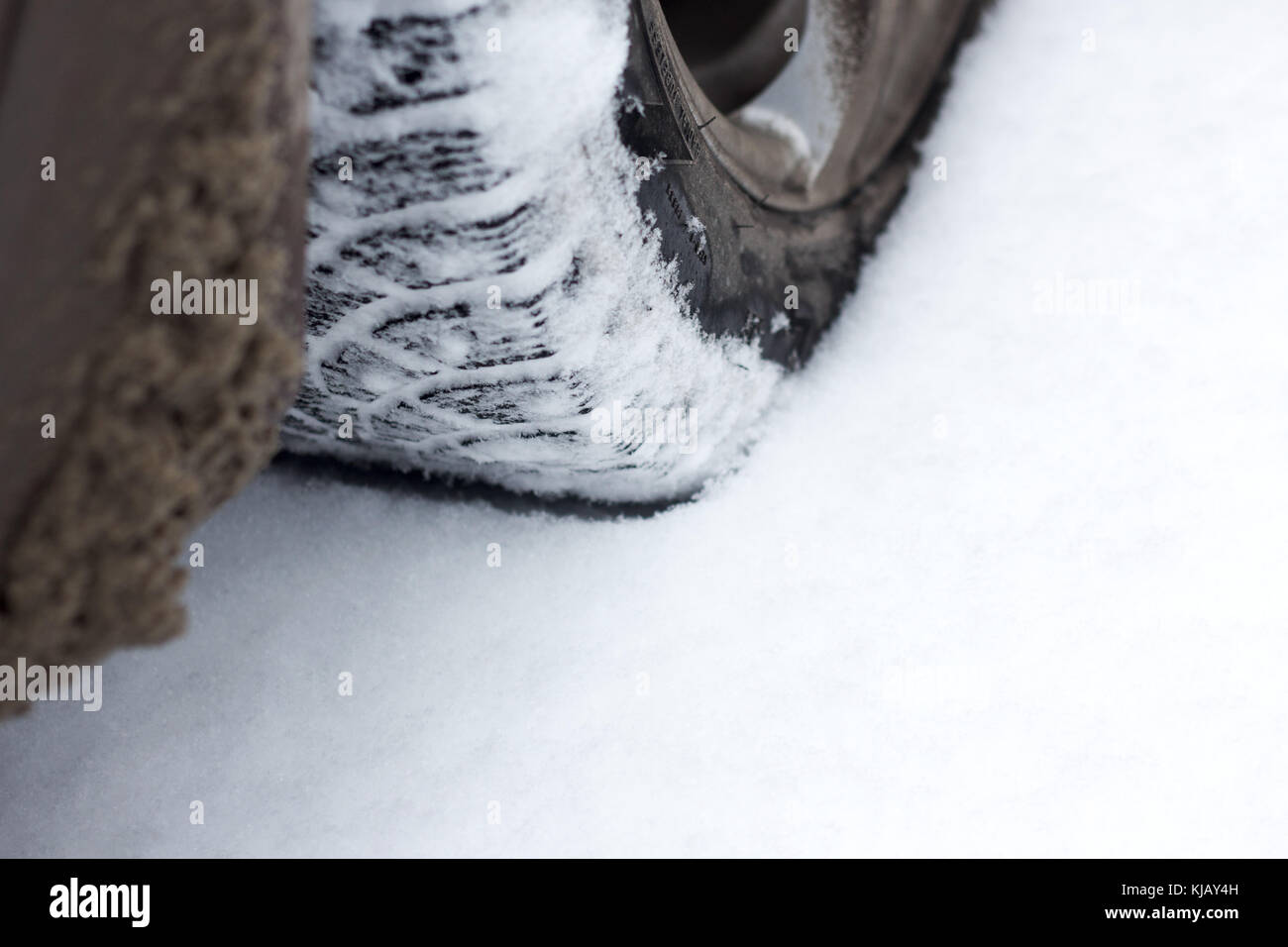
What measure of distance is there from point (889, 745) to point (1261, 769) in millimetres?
160

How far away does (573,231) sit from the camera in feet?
1.17

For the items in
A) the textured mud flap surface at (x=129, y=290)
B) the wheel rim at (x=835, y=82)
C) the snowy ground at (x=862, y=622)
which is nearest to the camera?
the textured mud flap surface at (x=129, y=290)

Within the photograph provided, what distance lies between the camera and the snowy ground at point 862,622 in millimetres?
452

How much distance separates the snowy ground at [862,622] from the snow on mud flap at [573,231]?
0.05m

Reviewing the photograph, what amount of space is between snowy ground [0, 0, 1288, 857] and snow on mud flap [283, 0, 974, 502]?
46 millimetres

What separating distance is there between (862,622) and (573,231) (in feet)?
0.76

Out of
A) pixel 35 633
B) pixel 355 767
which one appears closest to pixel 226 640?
pixel 355 767

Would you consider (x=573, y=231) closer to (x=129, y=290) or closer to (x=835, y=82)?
(x=129, y=290)

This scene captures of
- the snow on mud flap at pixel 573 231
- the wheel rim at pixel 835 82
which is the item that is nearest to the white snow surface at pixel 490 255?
the snow on mud flap at pixel 573 231

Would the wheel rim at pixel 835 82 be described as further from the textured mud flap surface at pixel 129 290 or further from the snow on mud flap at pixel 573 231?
the textured mud flap surface at pixel 129 290

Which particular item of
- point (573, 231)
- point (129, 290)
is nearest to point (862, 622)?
point (573, 231)

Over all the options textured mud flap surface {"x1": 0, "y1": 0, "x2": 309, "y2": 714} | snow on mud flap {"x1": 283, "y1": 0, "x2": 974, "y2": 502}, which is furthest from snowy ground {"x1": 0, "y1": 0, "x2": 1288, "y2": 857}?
textured mud flap surface {"x1": 0, "y1": 0, "x2": 309, "y2": 714}

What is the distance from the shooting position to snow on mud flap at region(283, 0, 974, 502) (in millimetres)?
310


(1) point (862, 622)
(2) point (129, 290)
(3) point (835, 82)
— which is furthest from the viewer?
(3) point (835, 82)
